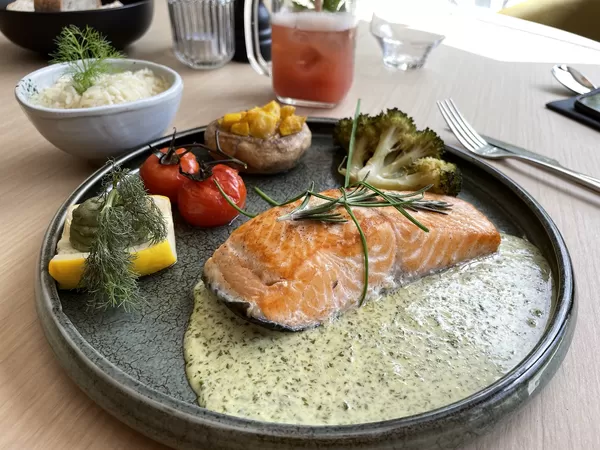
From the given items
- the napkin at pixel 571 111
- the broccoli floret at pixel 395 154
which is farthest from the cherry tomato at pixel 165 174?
the napkin at pixel 571 111

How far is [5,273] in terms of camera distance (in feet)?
4.15

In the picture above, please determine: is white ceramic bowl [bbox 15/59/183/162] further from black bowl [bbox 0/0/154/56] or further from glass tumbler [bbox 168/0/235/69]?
glass tumbler [bbox 168/0/235/69]

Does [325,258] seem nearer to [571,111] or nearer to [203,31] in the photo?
[571,111]

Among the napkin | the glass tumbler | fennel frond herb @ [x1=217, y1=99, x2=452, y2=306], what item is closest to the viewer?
fennel frond herb @ [x1=217, y1=99, x2=452, y2=306]

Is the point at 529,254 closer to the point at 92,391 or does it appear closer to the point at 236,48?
the point at 92,391

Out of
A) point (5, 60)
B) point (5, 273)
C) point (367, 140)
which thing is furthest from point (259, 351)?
point (5, 60)

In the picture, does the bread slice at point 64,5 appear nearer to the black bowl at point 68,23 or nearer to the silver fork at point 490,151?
the black bowl at point 68,23

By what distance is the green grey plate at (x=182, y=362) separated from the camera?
2.69 feet

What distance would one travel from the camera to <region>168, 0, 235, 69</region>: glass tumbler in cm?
243

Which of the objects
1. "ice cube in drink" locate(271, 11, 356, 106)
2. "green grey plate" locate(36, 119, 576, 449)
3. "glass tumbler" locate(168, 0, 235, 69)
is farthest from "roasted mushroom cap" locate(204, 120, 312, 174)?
"glass tumbler" locate(168, 0, 235, 69)

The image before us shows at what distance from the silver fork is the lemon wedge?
3.82ft

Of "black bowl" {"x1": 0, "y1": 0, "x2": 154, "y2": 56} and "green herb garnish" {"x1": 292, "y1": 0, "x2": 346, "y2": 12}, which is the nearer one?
"green herb garnish" {"x1": 292, "y1": 0, "x2": 346, "y2": 12}

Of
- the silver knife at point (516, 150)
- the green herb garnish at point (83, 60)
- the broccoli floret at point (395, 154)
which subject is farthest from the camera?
the silver knife at point (516, 150)

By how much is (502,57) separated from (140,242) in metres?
2.50
